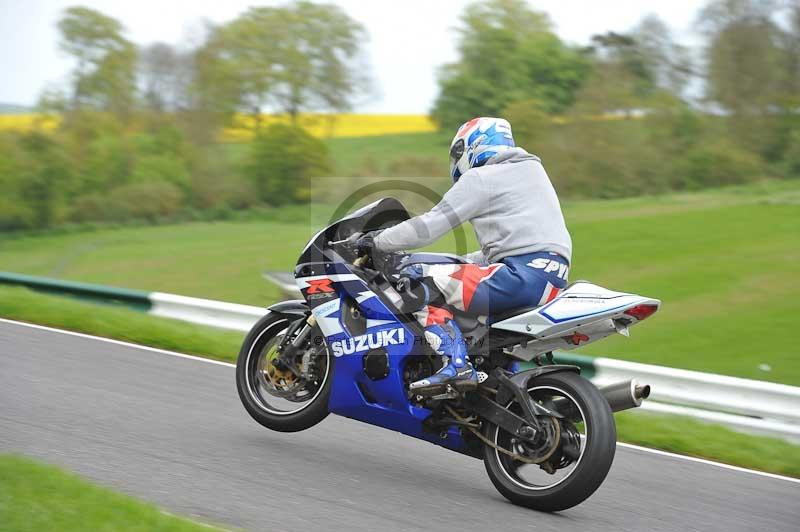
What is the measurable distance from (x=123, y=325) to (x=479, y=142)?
212 inches

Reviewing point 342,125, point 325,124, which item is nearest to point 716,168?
point 342,125

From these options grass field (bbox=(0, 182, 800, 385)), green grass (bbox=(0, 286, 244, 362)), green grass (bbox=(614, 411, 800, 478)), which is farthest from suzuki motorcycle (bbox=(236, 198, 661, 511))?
grass field (bbox=(0, 182, 800, 385))

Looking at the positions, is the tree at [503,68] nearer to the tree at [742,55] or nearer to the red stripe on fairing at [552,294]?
the tree at [742,55]

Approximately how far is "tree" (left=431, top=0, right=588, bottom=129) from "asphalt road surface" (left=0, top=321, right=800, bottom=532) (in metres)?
21.8

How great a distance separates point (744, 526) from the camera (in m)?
5.56

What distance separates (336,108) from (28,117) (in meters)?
8.75

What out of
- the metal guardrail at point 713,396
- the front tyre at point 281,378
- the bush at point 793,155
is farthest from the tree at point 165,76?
the front tyre at point 281,378

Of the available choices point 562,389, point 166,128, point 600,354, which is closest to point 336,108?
point 166,128

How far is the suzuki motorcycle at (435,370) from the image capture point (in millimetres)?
5324

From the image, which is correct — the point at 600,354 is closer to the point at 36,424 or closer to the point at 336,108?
the point at 36,424

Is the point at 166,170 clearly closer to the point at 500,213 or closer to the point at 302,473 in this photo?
the point at 302,473

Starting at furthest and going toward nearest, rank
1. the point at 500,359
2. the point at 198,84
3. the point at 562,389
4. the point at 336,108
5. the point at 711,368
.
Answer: the point at 198,84 → the point at 336,108 → the point at 711,368 → the point at 500,359 → the point at 562,389

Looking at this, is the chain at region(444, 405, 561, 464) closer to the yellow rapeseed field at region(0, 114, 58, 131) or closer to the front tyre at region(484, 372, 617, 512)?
the front tyre at region(484, 372, 617, 512)

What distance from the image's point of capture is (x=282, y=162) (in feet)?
92.5
